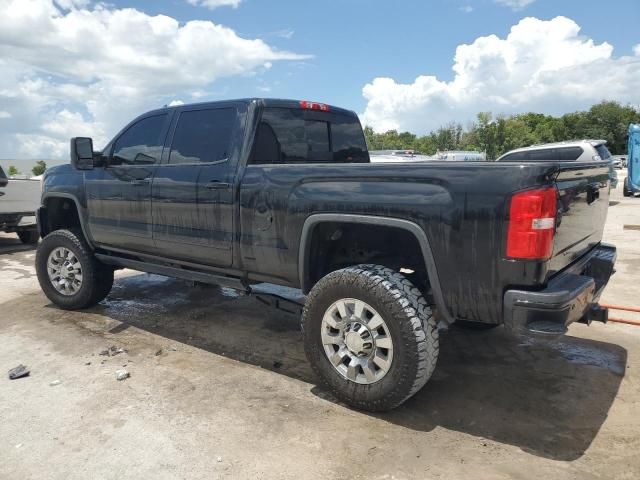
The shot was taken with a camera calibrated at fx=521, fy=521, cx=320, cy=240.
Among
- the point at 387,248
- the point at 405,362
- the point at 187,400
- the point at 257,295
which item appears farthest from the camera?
the point at 257,295

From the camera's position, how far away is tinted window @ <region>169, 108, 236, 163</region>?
165 inches

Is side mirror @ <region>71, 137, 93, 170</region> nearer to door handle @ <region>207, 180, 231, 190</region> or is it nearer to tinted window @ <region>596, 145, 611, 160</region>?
door handle @ <region>207, 180, 231, 190</region>

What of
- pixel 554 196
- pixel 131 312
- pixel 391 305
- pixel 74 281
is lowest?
pixel 131 312

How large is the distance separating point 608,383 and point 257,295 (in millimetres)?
2666

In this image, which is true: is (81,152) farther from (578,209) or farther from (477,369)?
(578,209)

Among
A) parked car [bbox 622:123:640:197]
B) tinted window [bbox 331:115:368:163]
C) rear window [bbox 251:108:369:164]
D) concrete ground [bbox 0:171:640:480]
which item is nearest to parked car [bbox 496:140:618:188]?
tinted window [bbox 331:115:368:163]

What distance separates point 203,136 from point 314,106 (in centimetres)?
101

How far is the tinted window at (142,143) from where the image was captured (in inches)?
185

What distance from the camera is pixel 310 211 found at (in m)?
3.50

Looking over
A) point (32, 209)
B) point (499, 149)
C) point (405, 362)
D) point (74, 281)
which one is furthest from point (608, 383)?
point (499, 149)

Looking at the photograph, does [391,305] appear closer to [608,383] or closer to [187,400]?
[187,400]

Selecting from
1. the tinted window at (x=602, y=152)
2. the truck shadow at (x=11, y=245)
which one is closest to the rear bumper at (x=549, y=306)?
the tinted window at (x=602, y=152)

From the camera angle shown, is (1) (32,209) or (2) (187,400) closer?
(2) (187,400)

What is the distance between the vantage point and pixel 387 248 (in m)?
3.74
